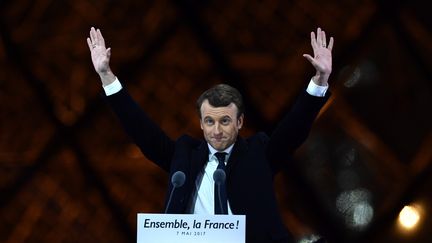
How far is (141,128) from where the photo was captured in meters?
2.76

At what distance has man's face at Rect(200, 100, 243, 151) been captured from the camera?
8.72 feet

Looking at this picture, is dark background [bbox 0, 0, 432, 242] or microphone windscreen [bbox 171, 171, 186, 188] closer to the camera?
microphone windscreen [bbox 171, 171, 186, 188]

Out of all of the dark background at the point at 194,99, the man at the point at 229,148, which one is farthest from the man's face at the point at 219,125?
the dark background at the point at 194,99

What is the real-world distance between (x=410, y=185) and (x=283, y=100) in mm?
810

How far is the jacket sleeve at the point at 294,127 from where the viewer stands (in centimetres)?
A: 257

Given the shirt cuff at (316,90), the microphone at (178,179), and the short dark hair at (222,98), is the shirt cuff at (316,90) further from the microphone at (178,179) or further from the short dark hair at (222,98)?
the microphone at (178,179)

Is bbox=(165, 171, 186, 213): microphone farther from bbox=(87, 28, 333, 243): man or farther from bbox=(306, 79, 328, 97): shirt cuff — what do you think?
bbox=(306, 79, 328, 97): shirt cuff

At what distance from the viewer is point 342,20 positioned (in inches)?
169

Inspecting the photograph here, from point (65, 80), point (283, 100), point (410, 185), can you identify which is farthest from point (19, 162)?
point (410, 185)

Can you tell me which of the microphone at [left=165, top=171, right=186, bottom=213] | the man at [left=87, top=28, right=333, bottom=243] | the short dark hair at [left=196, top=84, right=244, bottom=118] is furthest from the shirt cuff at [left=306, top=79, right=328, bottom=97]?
the microphone at [left=165, top=171, right=186, bottom=213]

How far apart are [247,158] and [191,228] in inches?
20.1

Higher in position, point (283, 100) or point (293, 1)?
point (293, 1)

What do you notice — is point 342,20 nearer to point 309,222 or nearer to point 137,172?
point 309,222

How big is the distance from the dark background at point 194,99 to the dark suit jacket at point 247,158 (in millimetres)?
1546
